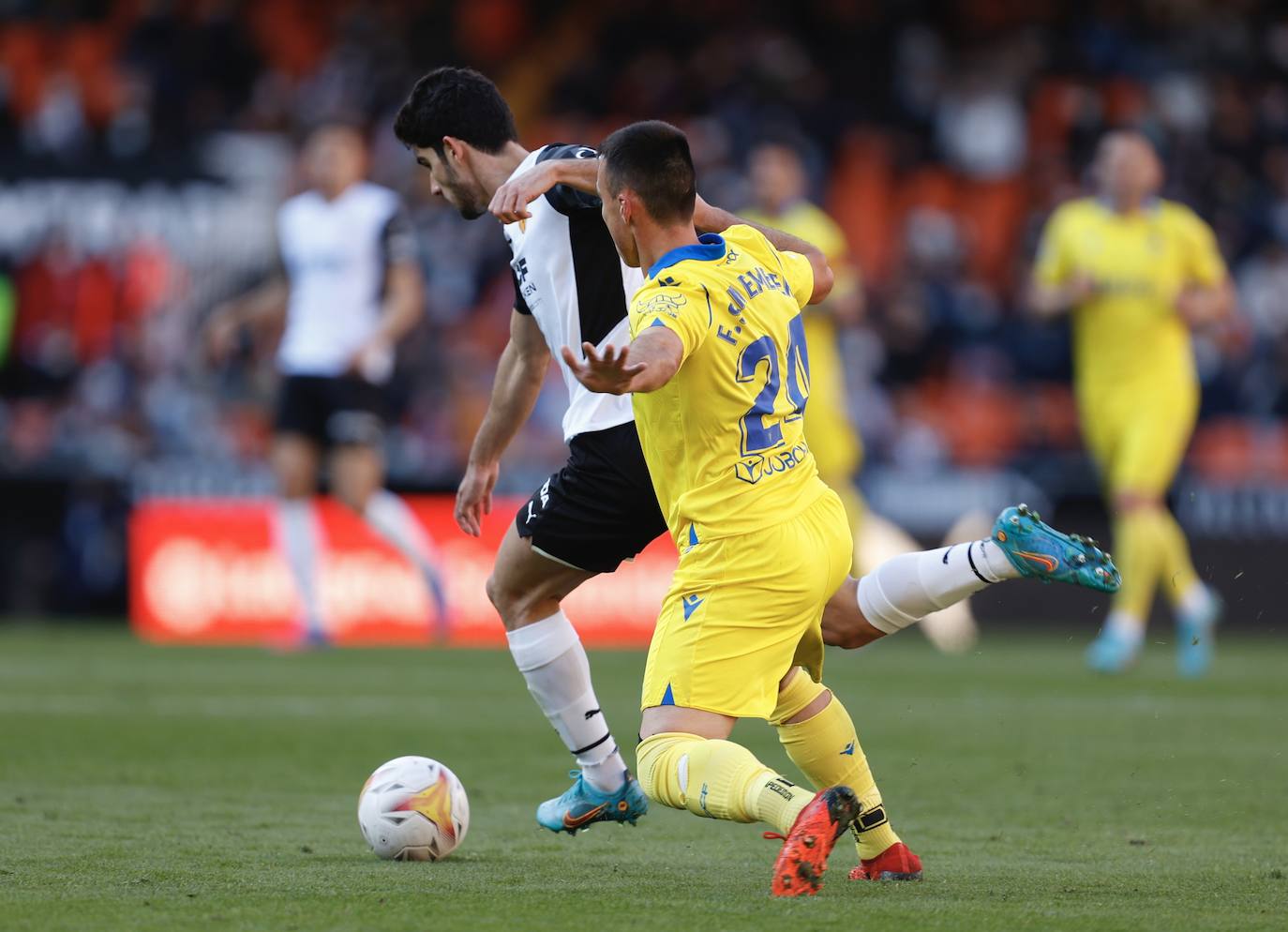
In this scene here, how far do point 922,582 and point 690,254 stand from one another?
3.05 feet

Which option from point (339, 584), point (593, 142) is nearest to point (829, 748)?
point (339, 584)

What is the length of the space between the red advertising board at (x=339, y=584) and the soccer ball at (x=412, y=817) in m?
7.71

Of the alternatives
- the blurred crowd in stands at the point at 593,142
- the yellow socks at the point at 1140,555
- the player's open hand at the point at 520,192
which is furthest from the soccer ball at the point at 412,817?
the blurred crowd in stands at the point at 593,142

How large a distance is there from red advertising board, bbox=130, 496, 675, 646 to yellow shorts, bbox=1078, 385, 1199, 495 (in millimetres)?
3299

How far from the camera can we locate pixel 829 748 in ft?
14.3

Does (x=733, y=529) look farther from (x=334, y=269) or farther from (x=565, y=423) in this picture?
(x=334, y=269)

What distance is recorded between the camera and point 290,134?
55.6 ft

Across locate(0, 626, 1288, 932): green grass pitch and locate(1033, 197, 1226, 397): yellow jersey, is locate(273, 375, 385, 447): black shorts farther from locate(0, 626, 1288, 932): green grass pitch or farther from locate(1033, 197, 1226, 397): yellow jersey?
locate(1033, 197, 1226, 397): yellow jersey

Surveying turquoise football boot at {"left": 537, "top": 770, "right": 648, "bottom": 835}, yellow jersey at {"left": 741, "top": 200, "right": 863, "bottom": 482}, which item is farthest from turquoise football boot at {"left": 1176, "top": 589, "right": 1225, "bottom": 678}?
turquoise football boot at {"left": 537, "top": 770, "right": 648, "bottom": 835}

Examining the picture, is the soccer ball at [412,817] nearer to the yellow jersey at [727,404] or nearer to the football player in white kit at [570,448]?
the football player in white kit at [570,448]

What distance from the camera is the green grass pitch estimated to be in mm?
3770

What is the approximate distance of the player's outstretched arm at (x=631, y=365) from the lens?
357 centimetres

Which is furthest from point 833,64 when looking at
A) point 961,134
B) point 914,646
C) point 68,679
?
point 68,679

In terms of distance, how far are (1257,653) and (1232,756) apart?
17.3 feet
